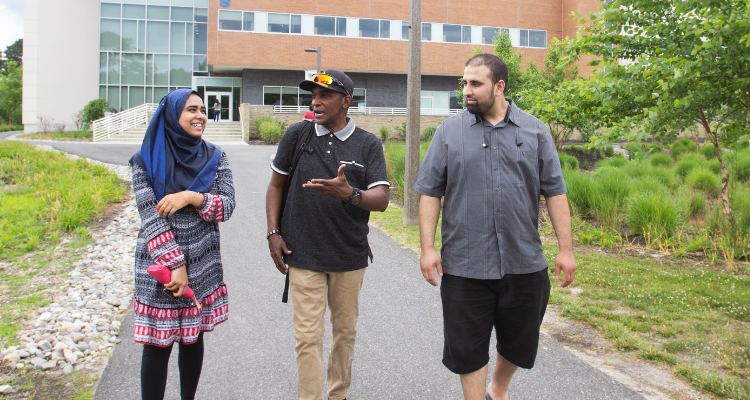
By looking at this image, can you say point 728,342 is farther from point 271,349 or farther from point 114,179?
point 114,179

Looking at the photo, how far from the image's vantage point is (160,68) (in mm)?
40656

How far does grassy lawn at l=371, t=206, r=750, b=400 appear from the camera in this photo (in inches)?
160

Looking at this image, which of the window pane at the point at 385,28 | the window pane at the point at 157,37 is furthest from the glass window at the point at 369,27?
the window pane at the point at 157,37

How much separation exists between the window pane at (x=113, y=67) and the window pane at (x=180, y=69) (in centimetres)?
375

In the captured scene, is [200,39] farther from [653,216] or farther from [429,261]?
[429,261]

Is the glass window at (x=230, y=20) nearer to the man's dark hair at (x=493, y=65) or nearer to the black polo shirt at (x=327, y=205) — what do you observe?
the black polo shirt at (x=327, y=205)

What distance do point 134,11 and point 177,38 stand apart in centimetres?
344

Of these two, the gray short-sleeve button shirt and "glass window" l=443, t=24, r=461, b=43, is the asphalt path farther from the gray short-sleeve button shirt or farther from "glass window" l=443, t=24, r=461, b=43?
"glass window" l=443, t=24, r=461, b=43

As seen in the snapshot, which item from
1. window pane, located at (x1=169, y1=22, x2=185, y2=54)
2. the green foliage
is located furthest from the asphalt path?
window pane, located at (x1=169, y1=22, x2=185, y2=54)

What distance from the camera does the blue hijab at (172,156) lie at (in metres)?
2.88

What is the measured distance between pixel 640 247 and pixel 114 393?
7.65 m

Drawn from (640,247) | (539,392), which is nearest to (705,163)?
(640,247)

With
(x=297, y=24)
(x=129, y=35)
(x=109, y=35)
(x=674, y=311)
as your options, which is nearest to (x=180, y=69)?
(x=129, y=35)

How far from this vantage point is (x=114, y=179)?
12289 mm
